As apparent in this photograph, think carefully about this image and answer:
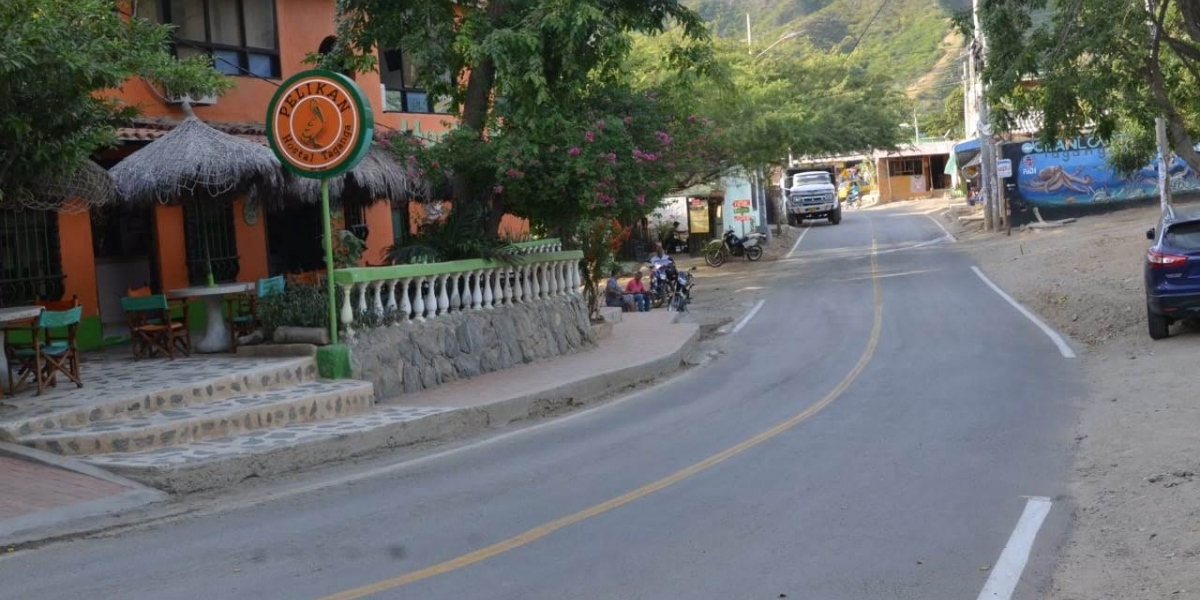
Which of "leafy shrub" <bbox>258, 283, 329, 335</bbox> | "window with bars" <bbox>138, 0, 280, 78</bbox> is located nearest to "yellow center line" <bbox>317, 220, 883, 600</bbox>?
"leafy shrub" <bbox>258, 283, 329, 335</bbox>

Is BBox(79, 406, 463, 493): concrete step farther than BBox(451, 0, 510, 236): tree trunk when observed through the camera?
No

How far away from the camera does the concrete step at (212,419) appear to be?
9.84 meters

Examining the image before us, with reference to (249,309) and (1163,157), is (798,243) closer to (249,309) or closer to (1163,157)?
(1163,157)

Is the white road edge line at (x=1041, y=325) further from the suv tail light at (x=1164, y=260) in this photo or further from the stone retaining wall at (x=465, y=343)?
the stone retaining wall at (x=465, y=343)

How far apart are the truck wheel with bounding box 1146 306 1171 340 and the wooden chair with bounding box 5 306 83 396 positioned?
14.1 m

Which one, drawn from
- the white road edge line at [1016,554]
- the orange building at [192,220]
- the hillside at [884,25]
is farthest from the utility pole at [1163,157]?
the hillside at [884,25]

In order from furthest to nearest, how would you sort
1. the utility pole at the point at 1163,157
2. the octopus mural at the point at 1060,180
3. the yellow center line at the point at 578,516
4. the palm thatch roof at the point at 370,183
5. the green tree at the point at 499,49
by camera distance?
the octopus mural at the point at 1060,180 → the utility pole at the point at 1163,157 → the palm thatch roof at the point at 370,183 → the green tree at the point at 499,49 → the yellow center line at the point at 578,516

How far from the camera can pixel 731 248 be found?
4106 centimetres

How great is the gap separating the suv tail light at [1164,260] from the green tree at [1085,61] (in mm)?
2944

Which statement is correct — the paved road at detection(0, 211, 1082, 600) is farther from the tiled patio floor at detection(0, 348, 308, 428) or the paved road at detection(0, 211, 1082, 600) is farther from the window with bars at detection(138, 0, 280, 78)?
the window with bars at detection(138, 0, 280, 78)

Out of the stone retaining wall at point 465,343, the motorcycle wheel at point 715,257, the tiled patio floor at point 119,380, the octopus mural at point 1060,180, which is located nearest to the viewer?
the tiled patio floor at point 119,380

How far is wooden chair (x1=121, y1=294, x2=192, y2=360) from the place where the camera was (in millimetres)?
13898

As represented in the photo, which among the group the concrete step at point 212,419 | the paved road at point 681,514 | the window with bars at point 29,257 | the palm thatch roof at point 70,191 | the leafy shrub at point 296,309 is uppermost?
the palm thatch roof at point 70,191

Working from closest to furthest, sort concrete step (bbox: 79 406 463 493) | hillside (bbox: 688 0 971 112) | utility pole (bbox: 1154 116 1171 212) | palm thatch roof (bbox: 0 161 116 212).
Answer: concrete step (bbox: 79 406 463 493) → palm thatch roof (bbox: 0 161 116 212) → utility pole (bbox: 1154 116 1171 212) → hillside (bbox: 688 0 971 112)
